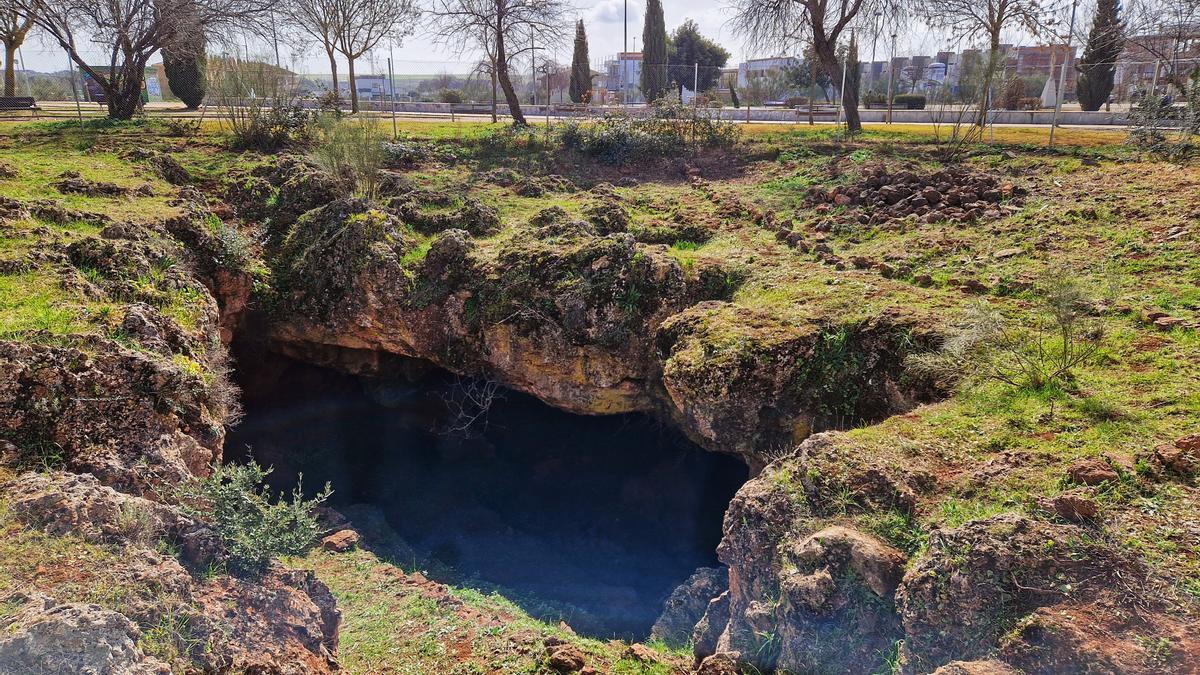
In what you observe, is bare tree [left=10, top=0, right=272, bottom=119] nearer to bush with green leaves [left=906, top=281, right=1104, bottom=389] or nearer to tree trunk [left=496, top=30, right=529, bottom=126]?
tree trunk [left=496, top=30, right=529, bottom=126]

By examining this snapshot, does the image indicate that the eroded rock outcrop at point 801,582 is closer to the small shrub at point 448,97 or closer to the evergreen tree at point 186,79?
the evergreen tree at point 186,79

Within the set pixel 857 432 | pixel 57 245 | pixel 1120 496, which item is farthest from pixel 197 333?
pixel 1120 496

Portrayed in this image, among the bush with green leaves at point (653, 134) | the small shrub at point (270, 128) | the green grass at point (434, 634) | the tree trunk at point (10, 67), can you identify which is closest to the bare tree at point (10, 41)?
the tree trunk at point (10, 67)

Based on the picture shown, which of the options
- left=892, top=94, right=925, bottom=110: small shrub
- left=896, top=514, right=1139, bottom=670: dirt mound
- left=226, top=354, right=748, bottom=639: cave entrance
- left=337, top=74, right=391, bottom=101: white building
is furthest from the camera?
left=892, top=94, right=925, bottom=110: small shrub

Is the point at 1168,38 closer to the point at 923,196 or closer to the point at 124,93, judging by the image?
the point at 923,196

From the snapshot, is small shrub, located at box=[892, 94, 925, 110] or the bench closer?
the bench

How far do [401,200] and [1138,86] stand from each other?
62.8ft

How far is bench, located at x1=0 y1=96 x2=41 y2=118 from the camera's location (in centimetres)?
2073

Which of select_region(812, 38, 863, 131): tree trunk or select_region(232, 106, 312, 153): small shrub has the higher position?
select_region(812, 38, 863, 131): tree trunk

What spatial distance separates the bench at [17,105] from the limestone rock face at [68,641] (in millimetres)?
21485

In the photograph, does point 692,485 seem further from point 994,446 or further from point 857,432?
point 994,446

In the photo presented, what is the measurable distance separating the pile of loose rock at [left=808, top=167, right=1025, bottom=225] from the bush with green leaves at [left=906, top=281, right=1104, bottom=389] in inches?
162

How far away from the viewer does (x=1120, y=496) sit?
4.85m

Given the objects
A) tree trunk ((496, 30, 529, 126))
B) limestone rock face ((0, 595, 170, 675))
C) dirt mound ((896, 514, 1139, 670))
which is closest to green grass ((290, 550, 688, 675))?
limestone rock face ((0, 595, 170, 675))
